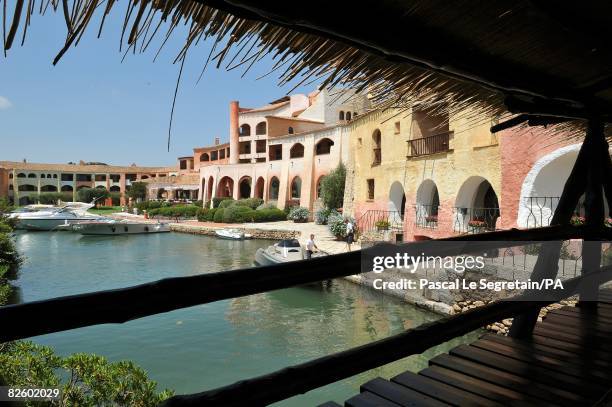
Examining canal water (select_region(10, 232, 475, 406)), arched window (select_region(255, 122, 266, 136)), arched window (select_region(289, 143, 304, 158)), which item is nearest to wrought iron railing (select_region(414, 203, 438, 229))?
canal water (select_region(10, 232, 475, 406))

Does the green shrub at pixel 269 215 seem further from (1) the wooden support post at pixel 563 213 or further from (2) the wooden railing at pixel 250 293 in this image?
(2) the wooden railing at pixel 250 293

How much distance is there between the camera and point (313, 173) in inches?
1272

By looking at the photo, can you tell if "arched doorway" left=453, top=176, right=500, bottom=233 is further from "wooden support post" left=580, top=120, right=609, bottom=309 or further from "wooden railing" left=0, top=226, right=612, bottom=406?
"wooden railing" left=0, top=226, right=612, bottom=406

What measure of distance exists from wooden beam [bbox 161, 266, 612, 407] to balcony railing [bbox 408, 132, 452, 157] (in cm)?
1486

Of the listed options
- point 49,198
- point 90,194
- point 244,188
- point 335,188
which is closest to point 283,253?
point 335,188

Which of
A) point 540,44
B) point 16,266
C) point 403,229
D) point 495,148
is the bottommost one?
point 16,266

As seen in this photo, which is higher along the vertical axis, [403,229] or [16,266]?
[403,229]

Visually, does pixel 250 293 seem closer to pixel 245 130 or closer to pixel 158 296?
pixel 158 296

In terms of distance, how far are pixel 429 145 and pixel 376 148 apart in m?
4.57

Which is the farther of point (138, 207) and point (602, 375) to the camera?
point (138, 207)

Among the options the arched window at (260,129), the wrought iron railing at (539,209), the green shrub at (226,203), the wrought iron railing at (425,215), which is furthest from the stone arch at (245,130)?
the wrought iron railing at (539,209)

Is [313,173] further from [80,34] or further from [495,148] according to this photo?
[80,34]

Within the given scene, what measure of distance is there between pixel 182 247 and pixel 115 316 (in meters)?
26.0

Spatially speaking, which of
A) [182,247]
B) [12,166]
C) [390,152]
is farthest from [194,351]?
[12,166]
